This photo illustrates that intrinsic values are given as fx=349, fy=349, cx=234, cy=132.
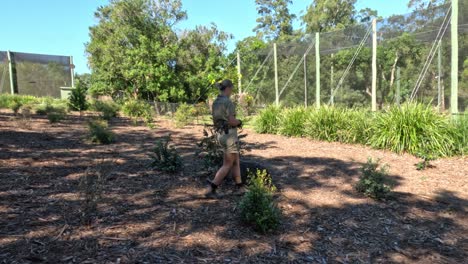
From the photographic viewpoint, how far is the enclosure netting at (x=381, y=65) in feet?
31.9

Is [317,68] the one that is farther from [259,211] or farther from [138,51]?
[259,211]

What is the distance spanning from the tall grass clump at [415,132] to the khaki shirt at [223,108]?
15.0 ft

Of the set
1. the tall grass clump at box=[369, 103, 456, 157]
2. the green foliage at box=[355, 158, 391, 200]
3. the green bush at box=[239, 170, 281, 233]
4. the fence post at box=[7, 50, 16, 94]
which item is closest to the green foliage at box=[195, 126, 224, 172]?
the green bush at box=[239, 170, 281, 233]

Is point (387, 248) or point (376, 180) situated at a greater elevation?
point (376, 180)

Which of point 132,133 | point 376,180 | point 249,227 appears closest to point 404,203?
point 376,180

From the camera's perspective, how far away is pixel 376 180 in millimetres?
4512

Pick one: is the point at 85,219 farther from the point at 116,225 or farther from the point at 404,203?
the point at 404,203

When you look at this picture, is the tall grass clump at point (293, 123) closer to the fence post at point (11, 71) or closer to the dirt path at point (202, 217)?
the dirt path at point (202, 217)

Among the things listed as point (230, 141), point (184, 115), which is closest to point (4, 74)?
point (184, 115)

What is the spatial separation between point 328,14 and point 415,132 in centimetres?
3057

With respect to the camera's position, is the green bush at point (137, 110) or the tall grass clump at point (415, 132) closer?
the tall grass clump at point (415, 132)

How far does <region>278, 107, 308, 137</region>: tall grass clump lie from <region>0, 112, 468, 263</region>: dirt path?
3.55m

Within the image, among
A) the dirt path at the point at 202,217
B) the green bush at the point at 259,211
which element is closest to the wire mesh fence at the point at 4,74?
the dirt path at the point at 202,217

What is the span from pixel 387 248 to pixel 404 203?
142cm
